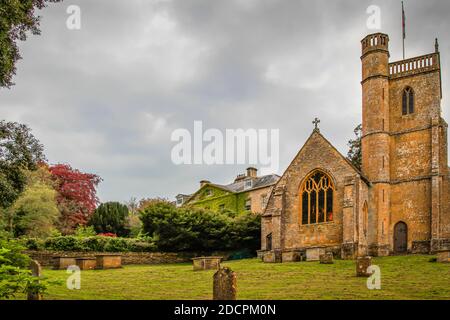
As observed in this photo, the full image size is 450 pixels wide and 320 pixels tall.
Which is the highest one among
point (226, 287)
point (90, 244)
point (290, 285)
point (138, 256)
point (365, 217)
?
point (365, 217)

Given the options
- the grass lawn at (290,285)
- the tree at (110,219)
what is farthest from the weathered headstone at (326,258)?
the tree at (110,219)

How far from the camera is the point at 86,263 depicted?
28469mm

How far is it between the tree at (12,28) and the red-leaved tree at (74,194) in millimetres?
33270

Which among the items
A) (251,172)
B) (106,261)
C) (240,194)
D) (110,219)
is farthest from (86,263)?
(251,172)

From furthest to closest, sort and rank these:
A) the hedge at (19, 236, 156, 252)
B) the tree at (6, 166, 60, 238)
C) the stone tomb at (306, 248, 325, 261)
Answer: the tree at (6, 166, 60, 238), the hedge at (19, 236, 156, 252), the stone tomb at (306, 248, 325, 261)

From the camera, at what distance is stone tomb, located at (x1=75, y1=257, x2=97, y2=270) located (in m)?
28.2

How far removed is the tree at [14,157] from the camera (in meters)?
19.1

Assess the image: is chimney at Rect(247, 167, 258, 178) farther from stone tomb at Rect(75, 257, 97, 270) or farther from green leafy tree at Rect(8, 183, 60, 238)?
stone tomb at Rect(75, 257, 97, 270)

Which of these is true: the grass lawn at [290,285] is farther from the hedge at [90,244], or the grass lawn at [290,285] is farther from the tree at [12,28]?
the hedge at [90,244]

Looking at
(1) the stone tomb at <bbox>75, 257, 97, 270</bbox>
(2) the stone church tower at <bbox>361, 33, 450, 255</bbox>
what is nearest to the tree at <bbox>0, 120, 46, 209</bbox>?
(1) the stone tomb at <bbox>75, 257, 97, 270</bbox>

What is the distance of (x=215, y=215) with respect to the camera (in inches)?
1570

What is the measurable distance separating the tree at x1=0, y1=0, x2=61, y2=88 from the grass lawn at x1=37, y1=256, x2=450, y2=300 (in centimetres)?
759

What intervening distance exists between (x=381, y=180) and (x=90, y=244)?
2122cm

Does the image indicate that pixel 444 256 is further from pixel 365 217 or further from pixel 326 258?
pixel 365 217
